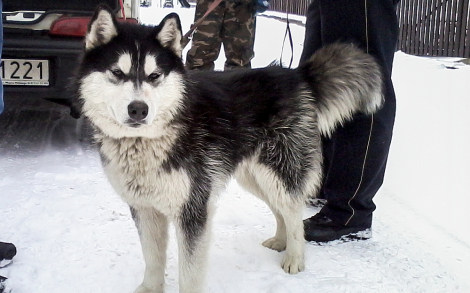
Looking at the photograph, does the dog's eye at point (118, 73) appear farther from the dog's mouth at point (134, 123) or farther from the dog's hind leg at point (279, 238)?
the dog's hind leg at point (279, 238)

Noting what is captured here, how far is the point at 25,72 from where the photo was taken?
12.2ft

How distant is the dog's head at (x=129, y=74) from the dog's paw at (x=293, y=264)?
1.00m

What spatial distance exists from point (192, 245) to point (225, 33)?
2.97 meters

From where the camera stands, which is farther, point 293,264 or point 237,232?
point 237,232

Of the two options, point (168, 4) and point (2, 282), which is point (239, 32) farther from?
point (168, 4)

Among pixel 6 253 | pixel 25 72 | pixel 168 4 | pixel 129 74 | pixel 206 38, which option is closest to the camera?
pixel 129 74

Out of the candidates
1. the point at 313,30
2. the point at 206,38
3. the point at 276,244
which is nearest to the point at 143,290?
the point at 276,244

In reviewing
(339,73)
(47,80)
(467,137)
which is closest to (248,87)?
(339,73)

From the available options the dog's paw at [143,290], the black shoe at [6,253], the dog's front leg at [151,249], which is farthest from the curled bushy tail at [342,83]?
the black shoe at [6,253]

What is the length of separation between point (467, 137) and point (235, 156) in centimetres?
290

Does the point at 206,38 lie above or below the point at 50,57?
above

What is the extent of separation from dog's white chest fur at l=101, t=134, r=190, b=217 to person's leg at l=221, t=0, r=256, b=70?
2.76 m

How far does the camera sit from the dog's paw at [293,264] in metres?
2.51

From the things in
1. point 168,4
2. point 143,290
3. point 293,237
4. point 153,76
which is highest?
point 168,4
